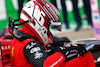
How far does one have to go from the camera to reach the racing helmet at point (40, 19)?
1.29m

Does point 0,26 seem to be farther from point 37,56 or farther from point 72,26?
point 37,56

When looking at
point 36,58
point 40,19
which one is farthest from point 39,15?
point 36,58

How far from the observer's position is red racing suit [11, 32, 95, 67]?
1098mm

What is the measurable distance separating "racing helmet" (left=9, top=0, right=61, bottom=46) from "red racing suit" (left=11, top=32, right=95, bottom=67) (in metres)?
0.10

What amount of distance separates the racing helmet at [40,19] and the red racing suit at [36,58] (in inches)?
3.8

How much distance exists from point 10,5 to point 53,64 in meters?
3.44

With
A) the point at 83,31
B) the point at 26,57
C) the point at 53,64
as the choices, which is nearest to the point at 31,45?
the point at 26,57

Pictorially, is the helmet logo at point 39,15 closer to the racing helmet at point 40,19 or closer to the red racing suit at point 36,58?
the racing helmet at point 40,19

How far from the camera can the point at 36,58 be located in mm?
1112

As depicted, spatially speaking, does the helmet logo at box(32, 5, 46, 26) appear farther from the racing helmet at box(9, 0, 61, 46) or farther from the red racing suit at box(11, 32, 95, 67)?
the red racing suit at box(11, 32, 95, 67)

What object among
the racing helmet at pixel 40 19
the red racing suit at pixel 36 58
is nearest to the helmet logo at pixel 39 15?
the racing helmet at pixel 40 19

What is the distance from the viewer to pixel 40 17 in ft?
4.29

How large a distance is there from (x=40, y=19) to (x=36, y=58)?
0.34 metres

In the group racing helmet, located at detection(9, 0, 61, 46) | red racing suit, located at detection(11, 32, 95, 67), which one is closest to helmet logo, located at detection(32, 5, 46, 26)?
racing helmet, located at detection(9, 0, 61, 46)
